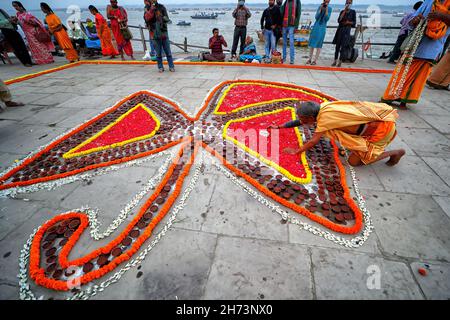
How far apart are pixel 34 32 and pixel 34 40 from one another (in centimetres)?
41

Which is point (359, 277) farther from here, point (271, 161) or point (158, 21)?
point (158, 21)

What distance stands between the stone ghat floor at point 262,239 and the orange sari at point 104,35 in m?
7.98

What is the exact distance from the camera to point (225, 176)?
11.1ft

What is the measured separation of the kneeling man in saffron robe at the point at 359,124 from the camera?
124 inches

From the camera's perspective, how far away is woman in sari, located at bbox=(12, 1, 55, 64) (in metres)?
9.20

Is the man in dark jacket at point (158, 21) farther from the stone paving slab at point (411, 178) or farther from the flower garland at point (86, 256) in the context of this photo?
the stone paving slab at point (411, 178)

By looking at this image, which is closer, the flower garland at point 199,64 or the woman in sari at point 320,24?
the woman in sari at point 320,24

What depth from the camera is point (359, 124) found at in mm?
3174

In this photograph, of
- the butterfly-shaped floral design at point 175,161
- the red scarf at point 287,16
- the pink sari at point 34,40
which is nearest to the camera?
the butterfly-shaped floral design at point 175,161

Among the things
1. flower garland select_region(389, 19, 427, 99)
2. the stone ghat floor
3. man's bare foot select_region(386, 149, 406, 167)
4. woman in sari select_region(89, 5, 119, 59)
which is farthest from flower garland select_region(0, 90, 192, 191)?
woman in sari select_region(89, 5, 119, 59)

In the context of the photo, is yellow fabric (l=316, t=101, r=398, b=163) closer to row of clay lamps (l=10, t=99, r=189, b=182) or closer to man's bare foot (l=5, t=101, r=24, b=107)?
row of clay lamps (l=10, t=99, r=189, b=182)

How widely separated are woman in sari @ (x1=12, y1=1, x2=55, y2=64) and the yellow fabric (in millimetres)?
12756

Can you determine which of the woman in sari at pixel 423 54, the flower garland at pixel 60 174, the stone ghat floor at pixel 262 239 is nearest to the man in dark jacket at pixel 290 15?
the woman in sari at pixel 423 54
